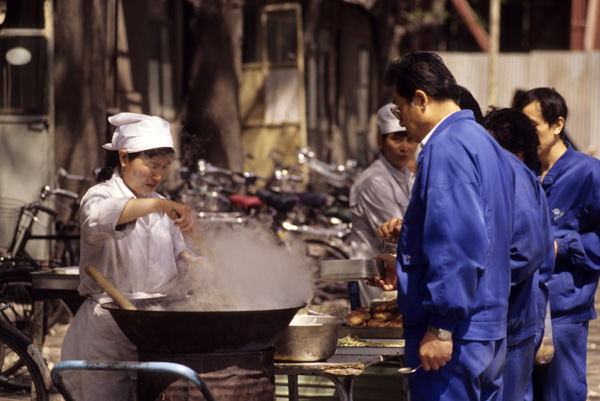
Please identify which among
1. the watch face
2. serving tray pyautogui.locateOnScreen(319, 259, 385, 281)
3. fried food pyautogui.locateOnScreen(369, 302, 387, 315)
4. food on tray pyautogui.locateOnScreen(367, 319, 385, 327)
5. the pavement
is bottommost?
the pavement

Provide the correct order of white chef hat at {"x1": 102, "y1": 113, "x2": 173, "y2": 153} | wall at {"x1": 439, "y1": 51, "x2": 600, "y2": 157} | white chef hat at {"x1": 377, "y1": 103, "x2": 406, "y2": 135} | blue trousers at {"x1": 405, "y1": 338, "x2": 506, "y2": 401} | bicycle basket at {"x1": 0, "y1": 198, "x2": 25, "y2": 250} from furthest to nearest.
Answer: wall at {"x1": 439, "y1": 51, "x2": 600, "y2": 157} → bicycle basket at {"x1": 0, "y1": 198, "x2": 25, "y2": 250} → white chef hat at {"x1": 377, "y1": 103, "x2": 406, "y2": 135} → white chef hat at {"x1": 102, "y1": 113, "x2": 173, "y2": 153} → blue trousers at {"x1": 405, "y1": 338, "x2": 506, "y2": 401}

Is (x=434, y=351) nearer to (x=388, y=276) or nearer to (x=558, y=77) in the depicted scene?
(x=388, y=276)

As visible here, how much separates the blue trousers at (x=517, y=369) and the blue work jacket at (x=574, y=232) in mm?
1103

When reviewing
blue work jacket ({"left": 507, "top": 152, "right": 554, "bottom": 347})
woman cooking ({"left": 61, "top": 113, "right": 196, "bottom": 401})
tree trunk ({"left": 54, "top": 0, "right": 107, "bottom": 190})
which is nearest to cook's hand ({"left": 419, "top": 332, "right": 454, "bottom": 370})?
blue work jacket ({"left": 507, "top": 152, "right": 554, "bottom": 347})

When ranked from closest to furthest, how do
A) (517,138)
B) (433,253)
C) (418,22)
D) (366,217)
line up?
(433,253), (517,138), (366,217), (418,22)

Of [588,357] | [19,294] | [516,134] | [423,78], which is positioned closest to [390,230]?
[516,134]

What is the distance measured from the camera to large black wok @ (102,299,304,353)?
160 inches

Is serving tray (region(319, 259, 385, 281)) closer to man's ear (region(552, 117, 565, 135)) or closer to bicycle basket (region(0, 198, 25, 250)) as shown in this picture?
man's ear (region(552, 117, 565, 135))

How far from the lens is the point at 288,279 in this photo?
4848 mm

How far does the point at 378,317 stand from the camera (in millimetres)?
5762

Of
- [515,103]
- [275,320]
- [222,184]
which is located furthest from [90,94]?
[275,320]

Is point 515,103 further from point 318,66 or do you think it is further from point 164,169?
point 318,66

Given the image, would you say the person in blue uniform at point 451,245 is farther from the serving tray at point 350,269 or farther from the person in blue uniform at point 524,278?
the serving tray at point 350,269

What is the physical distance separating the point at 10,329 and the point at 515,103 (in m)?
3.27
